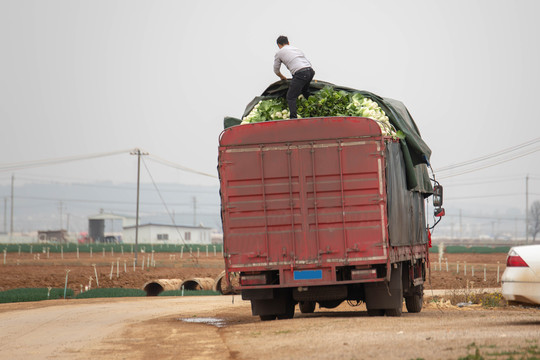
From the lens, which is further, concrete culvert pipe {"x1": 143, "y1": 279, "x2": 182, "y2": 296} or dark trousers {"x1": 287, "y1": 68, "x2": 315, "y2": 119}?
concrete culvert pipe {"x1": 143, "y1": 279, "x2": 182, "y2": 296}

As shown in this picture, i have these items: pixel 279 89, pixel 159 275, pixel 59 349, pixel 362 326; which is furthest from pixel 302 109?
pixel 159 275

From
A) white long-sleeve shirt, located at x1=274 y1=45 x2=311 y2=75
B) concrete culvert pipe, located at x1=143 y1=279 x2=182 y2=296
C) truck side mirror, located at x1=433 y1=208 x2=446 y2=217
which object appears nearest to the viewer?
white long-sleeve shirt, located at x1=274 y1=45 x2=311 y2=75

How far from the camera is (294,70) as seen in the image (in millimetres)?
15992

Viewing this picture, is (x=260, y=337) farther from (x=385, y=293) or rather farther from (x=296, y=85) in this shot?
(x=296, y=85)

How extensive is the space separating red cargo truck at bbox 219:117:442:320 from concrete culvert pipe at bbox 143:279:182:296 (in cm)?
1938

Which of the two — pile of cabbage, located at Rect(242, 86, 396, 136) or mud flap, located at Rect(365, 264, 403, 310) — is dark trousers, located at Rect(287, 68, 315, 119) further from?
mud flap, located at Rect(365, 264, 403, 310)

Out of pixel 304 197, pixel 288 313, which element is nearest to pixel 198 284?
pixel 288 313

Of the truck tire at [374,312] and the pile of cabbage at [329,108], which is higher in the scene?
the pile of cabbage at [329,108]

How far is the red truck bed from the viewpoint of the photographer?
46.4 ft

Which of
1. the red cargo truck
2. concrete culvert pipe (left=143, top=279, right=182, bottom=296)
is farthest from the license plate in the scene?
concrete culvert pipe (left=143, top=279, right=182, bottom=296)

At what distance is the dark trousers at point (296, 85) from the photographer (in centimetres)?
1579

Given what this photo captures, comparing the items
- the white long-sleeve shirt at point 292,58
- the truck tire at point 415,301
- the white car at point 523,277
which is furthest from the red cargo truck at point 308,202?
the truck tire at point 415,301

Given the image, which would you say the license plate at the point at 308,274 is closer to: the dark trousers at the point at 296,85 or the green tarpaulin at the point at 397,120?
the dark trousers at the point at 296,85

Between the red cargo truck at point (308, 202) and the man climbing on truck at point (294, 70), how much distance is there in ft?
4.92
